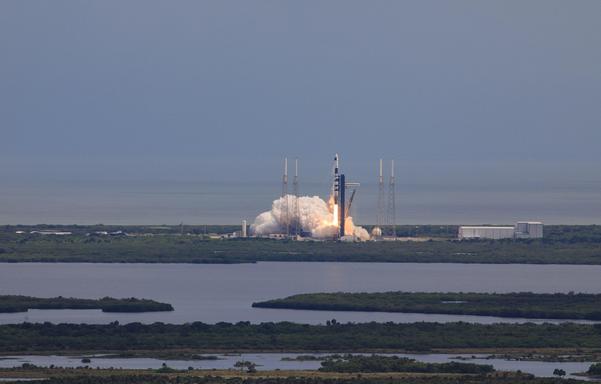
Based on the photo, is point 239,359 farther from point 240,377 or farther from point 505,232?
point 505,232

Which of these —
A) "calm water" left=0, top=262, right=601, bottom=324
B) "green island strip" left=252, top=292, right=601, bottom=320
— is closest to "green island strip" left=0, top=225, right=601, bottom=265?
"calm water" left=0, top=262, right=601, bottom=324

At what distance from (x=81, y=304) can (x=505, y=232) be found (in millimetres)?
62837

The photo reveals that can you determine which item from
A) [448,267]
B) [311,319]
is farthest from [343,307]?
[448,267]

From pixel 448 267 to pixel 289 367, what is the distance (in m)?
54.4

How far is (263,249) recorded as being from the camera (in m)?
134

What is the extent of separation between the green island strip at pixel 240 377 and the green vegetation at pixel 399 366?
0.54 m

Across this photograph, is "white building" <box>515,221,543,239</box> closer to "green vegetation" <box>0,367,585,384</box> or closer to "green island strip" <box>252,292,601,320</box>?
"green island strip" <box>252,292,601,320</box>

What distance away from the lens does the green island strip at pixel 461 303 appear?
8944 cm

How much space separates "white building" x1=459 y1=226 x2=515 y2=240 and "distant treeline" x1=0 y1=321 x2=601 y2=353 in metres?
65.4

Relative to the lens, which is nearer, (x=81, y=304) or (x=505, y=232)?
(x=81, y=304)

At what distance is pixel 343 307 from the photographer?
91875 mm

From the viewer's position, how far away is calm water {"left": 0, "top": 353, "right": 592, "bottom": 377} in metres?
69.1

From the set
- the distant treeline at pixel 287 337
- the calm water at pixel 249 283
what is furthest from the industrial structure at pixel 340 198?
the distant treeline at pixel 287 337

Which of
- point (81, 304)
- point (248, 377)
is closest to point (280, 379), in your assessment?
point (248, 377)
